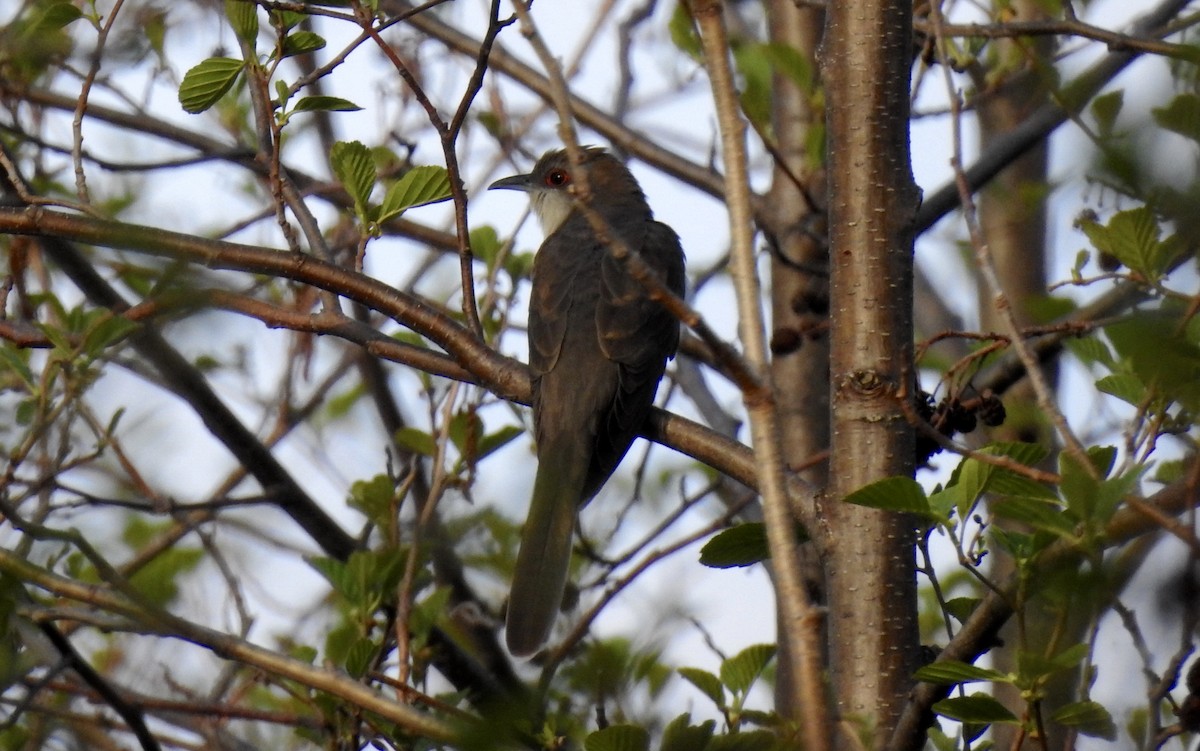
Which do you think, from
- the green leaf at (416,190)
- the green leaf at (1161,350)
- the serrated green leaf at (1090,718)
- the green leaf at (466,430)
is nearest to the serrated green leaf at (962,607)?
the serrated green leaf at (1090,718)

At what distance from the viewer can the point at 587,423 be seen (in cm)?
537

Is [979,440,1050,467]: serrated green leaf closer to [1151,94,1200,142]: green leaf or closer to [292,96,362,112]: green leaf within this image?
[1151,94,1200,142]: green leaf

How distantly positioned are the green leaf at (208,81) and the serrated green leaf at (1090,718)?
8.98ft

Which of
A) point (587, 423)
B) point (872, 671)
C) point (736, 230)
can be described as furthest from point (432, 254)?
point (736, 230)

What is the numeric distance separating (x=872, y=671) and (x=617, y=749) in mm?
755

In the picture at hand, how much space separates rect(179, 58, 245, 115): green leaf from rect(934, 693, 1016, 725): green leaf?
2570 mm

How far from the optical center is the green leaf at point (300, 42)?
378 centimetres

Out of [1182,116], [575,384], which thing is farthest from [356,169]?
[1182,116]

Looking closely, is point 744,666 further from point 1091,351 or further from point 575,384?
point 575,384

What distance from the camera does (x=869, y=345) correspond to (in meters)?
3.30

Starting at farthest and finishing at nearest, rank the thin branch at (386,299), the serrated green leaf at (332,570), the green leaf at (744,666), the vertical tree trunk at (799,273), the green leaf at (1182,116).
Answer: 1. the vertical tree trunk at (799,273)
2. the serrated green leaf at (332,570)
3. the green leaf at (744,666)
4. the thin branch at (386,299)
5. the green leaf at (1182,116)

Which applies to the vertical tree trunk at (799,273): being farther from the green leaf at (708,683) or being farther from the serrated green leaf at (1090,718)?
the serrated green leaf at (1090,718)

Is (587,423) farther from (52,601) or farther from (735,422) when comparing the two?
(52,601)

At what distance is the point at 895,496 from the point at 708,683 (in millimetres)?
1609
